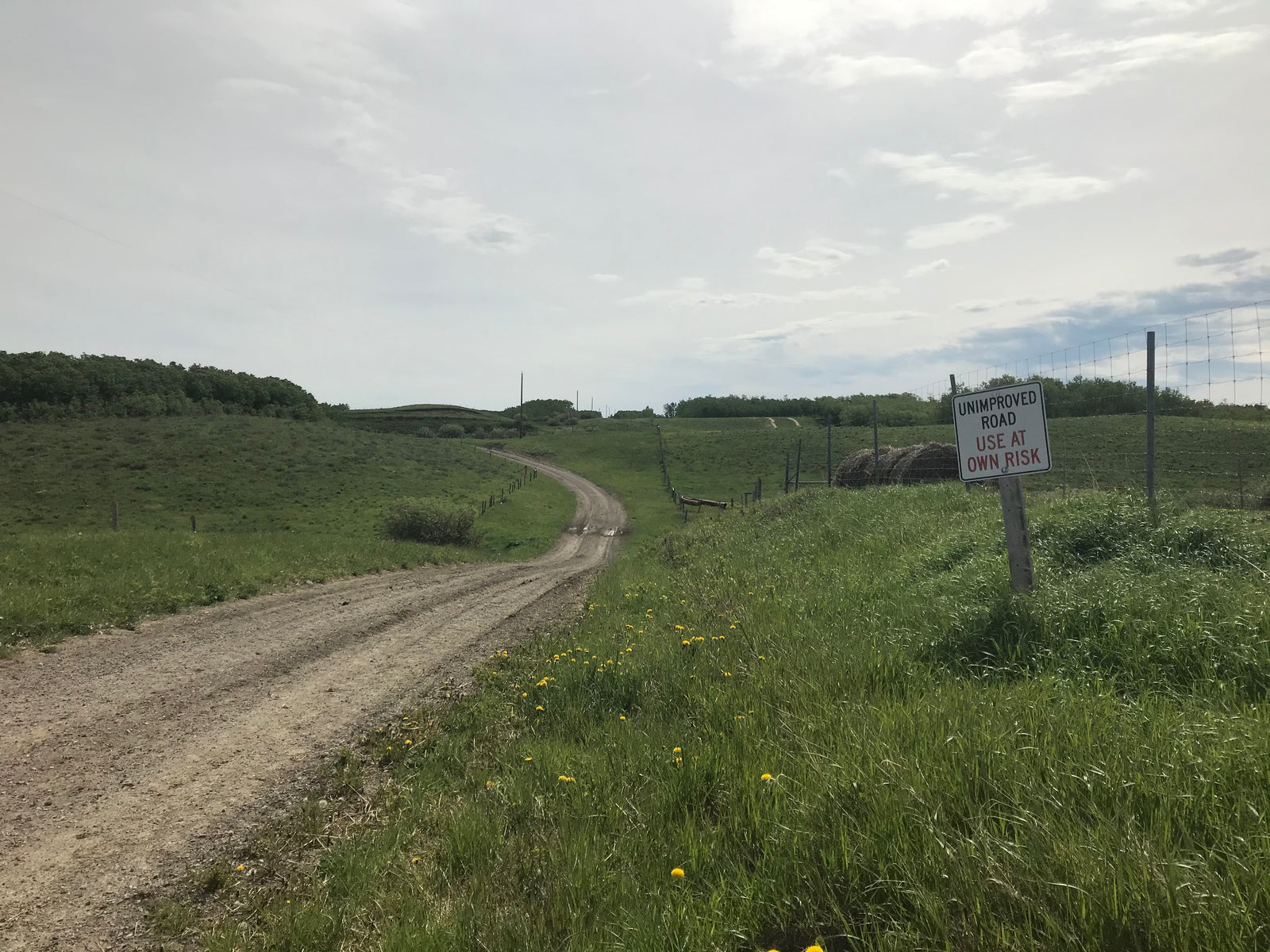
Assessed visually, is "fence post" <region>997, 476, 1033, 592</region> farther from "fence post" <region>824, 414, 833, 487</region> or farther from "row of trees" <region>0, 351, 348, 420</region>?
"row of trees" <region>0, 351, 348, 420</region>

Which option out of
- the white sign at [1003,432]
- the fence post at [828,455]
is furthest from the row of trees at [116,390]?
the white sign at [1003,432]

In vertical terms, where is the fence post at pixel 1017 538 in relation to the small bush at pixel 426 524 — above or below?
above

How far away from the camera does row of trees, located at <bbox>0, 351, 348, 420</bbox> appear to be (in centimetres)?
6812

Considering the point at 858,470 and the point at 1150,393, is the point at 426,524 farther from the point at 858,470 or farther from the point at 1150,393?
the point at 1150,393

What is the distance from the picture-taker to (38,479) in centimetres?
4350

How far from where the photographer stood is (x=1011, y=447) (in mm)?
5734

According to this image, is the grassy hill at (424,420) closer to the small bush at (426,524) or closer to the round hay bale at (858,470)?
the small bush at (426,524)

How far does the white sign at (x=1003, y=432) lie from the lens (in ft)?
18.4

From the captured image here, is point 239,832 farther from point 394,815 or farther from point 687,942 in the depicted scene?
point 687,942

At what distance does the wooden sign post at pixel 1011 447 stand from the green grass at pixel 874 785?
41 cm

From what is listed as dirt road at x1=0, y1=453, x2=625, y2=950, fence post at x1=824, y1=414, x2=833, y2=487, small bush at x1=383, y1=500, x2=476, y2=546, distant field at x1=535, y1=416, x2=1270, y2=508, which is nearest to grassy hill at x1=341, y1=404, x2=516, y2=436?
distant field at x1=535, y1=416, x2=1270, y2=508

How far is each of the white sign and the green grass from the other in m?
1.10

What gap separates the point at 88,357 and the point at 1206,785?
347ft

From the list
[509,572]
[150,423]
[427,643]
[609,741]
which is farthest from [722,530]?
[150,423]
